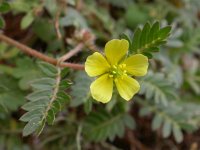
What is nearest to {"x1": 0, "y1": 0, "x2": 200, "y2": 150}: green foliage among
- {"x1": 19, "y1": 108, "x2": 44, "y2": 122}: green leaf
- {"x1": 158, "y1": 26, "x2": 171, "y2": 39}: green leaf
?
{"x1": 19, "y1": 108, "x2": 44, "y2": 122}: green leaf

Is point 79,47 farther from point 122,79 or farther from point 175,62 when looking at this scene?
point 175,62

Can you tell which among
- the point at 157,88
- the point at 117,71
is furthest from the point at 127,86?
the point at 157,88

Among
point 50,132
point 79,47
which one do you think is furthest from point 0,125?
point 79,47

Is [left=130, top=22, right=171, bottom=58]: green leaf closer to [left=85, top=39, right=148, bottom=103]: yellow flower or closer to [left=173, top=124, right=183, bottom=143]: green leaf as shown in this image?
[left=85, top=39, right=148, bottom=103]: yellow flower

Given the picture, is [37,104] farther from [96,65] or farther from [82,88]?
[82,88]

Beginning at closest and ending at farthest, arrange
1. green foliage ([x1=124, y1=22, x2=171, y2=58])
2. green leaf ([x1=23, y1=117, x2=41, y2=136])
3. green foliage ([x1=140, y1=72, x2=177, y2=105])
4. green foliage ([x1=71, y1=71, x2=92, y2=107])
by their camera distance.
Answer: green leaf ([x1=23, y1=117, x2=41, y2=136]) → green foliage ([x1=124, y1=22, x2=171, y2=58]) → green foliage ([x1=71, y1=71, x2=92, y2=107]) → green foliage ([x1=140, y1=72, x2=177, y2=105])

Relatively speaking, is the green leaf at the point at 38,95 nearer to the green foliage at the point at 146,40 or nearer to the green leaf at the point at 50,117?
the green leaf at the point at 50,117
